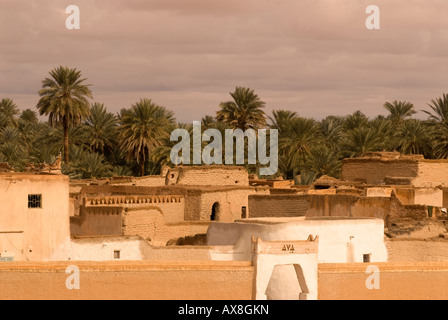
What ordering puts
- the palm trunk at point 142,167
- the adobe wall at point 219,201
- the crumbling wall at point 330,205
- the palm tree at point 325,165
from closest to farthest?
the crumbling wall at point 330,205 → the adobe wall at point 219,201 → the palm tree at point 325,165 → the palm trunk at point 142,167

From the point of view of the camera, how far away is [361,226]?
3472 cm

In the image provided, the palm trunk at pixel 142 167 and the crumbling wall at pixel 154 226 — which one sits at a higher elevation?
the palm trunk at pixel 142 167

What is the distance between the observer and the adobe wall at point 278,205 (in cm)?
4216

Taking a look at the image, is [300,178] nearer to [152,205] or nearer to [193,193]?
[193,193]

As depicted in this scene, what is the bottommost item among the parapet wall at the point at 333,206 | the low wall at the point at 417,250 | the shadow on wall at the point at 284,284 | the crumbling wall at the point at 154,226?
the shadow on wall at the point at 284,284

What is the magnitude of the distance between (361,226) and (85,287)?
1061 centimetres

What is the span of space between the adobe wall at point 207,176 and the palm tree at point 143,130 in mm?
15380

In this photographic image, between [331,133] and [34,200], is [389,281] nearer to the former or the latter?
[34,200]

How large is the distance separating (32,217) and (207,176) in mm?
18513

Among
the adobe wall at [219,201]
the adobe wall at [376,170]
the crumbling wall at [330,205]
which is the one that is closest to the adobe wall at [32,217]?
the adobe wall at [219,201]

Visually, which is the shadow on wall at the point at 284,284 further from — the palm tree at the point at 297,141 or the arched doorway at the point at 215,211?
the palm tree at the point at 297,141

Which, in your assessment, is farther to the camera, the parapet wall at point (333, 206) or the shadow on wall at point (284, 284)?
the parapet wall at point (333, 206)

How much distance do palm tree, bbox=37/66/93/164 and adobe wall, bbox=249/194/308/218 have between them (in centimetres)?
2370
